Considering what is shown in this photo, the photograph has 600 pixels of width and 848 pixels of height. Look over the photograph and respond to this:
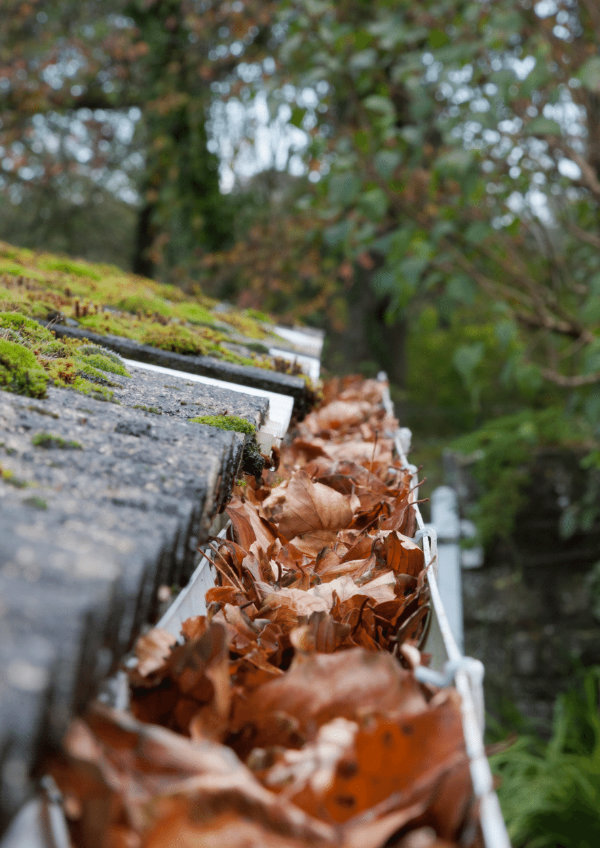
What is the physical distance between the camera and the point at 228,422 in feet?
3.16

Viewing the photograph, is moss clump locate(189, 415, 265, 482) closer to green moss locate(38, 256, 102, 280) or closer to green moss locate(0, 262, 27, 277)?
green moss locate(0, 262, 27, 277)

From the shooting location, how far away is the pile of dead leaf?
1.47 ft

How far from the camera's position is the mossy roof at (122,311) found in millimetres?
1533

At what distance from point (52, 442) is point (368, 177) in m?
3.12

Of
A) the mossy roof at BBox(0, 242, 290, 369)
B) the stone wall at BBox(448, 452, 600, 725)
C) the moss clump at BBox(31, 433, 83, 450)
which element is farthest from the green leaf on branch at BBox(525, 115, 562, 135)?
the moss clump at BBox(31, 433, 83, 450)

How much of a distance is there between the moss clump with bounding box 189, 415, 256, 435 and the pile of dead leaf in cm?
12

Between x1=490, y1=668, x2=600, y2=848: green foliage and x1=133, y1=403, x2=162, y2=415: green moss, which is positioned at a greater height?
x1=133, y1=403, x2=162, y2=415: green moss

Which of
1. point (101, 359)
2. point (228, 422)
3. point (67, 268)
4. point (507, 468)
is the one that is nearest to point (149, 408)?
point (228, 422)

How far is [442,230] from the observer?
3215 millimetres

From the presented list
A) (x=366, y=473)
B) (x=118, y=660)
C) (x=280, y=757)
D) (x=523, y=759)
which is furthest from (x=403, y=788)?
(x=523, y=759)

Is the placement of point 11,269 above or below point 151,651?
above

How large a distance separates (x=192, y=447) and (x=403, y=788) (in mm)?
441

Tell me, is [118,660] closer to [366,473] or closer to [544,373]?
[366,473]

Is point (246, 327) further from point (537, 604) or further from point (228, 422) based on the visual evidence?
point (537, 604)
